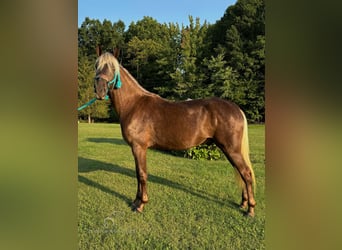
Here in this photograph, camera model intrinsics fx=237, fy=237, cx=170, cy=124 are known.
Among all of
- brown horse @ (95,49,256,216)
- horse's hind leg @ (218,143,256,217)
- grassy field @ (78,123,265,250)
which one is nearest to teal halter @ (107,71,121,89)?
brown horse @ (95,49,256,216)

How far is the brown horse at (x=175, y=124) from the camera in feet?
7.96

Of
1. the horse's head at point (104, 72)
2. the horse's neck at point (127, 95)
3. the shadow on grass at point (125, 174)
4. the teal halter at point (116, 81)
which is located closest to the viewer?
the horse's head at point (104, 72)

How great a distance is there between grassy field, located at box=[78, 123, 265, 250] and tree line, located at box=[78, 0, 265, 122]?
43 cm

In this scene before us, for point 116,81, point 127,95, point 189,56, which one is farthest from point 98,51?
point 189,56

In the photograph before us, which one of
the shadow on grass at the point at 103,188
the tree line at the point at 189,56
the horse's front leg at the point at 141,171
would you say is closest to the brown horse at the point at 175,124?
the horse's front leg at the point at 141,171

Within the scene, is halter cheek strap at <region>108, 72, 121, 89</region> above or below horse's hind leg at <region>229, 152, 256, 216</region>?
above

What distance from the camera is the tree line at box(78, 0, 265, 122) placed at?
73.8 inches

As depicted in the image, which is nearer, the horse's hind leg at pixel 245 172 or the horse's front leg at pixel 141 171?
the horse's hind leg at pixel 245 172

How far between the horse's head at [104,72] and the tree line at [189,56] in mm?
206

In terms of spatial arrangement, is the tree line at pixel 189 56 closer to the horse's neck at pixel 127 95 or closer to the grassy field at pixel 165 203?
the horse's neck at pixel 127 95

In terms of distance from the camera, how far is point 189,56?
232cm

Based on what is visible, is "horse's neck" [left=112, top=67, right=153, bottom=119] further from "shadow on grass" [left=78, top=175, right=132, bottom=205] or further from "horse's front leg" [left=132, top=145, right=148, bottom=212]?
"shadow on grass" [left=78, top=175, right=132, bottom=205]
